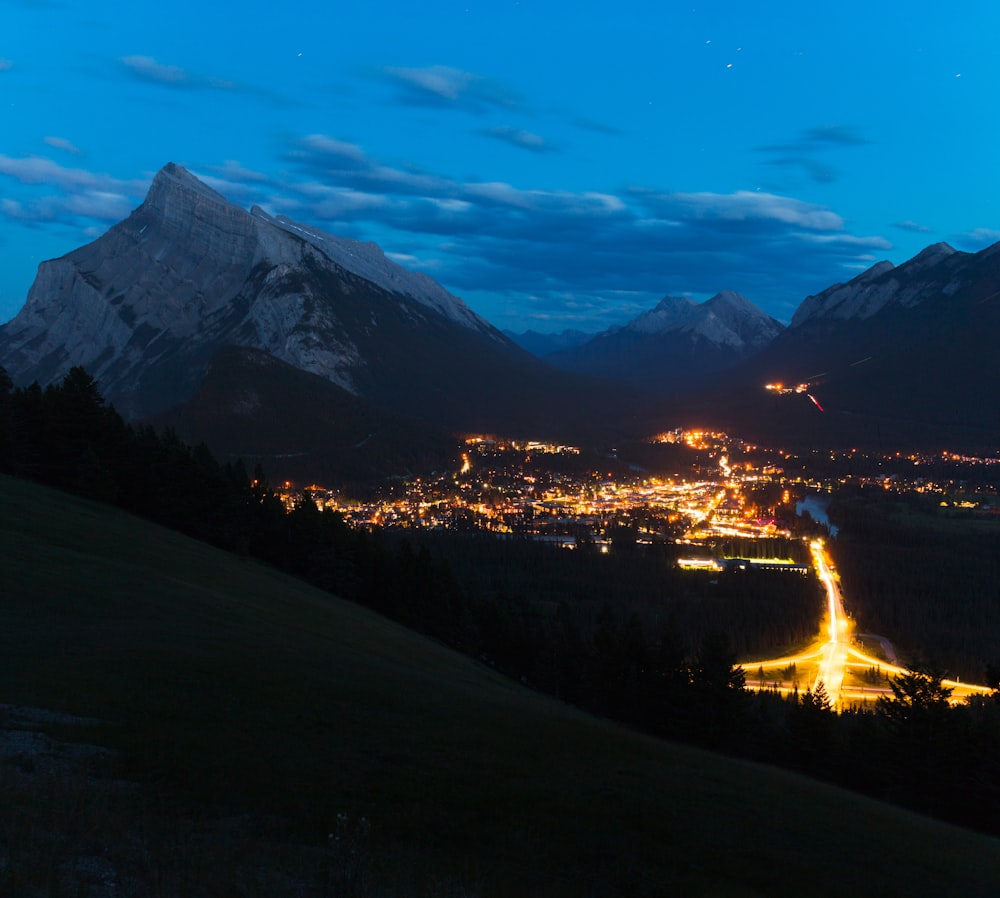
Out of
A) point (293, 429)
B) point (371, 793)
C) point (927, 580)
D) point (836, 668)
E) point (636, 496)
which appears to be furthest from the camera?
point (293, 429)

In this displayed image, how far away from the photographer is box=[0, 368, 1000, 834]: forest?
3080 cm

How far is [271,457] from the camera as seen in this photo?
160 meters

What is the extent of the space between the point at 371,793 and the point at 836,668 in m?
58.5

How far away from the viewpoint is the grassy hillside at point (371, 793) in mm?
10195

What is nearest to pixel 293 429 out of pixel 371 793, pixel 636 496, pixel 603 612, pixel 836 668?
pixel 636 496

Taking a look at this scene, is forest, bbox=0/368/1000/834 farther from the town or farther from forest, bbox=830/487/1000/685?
the town

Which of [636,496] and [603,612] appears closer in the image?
[603,612]

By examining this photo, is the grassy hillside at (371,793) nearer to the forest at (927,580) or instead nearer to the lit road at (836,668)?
the forest at (927,580)

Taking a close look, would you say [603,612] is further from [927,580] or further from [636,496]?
[636,496]

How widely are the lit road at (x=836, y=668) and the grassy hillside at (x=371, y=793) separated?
37572 mm

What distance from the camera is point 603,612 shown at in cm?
5594

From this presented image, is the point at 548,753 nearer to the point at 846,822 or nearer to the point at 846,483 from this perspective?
the point at 846,822

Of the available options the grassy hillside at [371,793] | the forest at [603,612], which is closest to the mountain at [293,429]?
the forest at [603,612]

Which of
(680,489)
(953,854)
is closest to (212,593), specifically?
(953,854)
